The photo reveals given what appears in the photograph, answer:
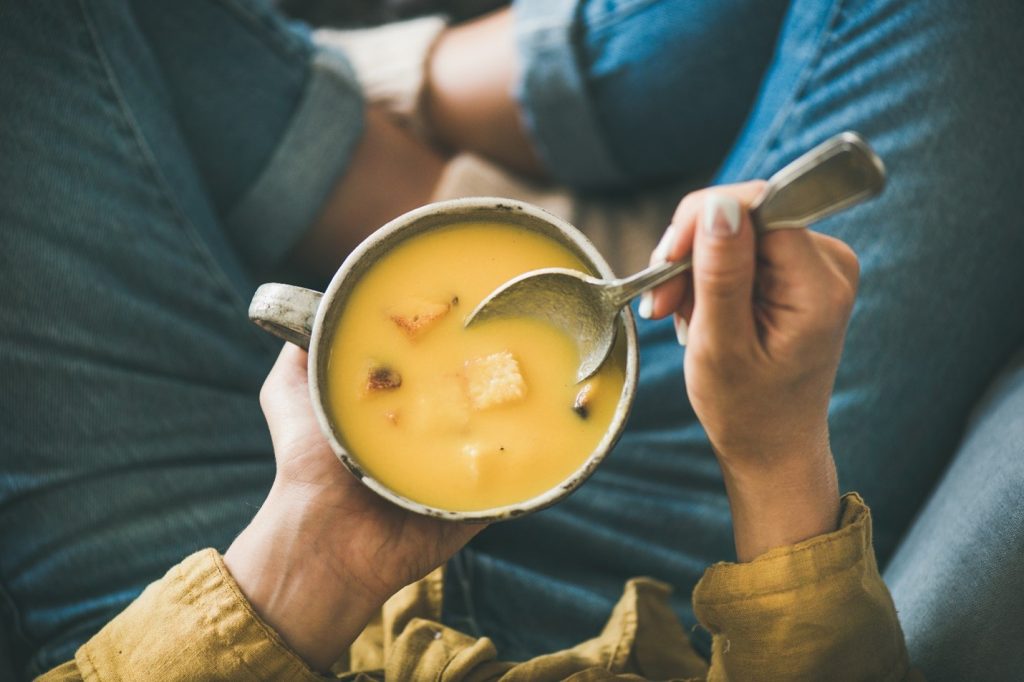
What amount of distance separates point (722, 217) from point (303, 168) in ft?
2.56

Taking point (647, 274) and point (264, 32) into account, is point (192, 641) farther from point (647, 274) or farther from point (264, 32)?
point (264, 32)

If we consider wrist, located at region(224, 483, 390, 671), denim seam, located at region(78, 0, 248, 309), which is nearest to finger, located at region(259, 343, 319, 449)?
wrist, located at region(224, 483, 390, 671)

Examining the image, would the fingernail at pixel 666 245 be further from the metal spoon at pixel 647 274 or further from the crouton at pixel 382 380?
the crouton at pixel 382 380

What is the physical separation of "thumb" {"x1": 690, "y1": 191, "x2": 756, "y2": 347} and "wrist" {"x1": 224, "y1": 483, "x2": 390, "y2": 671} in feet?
1.43

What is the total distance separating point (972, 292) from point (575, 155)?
0.58 metres

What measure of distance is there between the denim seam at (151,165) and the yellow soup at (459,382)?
1.39ft

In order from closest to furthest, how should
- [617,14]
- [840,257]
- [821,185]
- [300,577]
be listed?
[821,185] < [840,257] < [300,577] < [617,14]

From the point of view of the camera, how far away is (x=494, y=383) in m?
0.70

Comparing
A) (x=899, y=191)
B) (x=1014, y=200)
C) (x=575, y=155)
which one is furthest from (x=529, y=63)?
(x=1014, y=200)

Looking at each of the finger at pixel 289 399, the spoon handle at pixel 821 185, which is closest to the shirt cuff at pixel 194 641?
the finger at pixel 289 399

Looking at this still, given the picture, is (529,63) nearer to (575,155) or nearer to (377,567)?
(575,155)

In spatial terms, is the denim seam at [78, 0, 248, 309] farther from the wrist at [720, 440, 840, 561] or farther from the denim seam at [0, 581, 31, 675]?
the wrist at [720, 440, 840, 561]

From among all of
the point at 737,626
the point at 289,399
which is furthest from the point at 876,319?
the point at 289,399

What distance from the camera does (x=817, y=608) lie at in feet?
2.53
